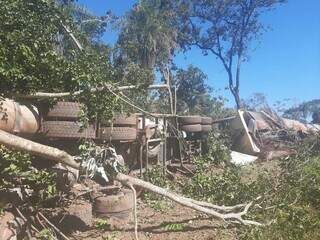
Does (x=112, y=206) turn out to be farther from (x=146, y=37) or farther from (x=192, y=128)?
(x=146, y=37)

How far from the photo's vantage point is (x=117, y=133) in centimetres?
895

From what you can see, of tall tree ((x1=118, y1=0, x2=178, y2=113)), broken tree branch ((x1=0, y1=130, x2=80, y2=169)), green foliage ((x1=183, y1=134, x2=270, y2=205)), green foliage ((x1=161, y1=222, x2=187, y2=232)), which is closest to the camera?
broken tree branch ((x1=0, y1=130, x2=80, y2=169))

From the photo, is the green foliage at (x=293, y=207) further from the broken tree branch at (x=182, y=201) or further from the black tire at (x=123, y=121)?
the black tire at (x=123, y=121)

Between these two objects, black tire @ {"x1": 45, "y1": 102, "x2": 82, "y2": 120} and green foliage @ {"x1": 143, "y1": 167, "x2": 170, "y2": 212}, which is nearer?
black tire @ {"x1": 45, "y1": 102, "x2": 82, "y2": 120}

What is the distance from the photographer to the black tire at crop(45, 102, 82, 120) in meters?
7.85

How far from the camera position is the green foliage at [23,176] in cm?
676

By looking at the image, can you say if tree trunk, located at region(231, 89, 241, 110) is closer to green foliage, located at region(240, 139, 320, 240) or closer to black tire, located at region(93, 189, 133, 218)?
green foliage, located at region(240, 139, 320, 240)

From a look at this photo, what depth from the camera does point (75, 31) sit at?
1058 centimetres

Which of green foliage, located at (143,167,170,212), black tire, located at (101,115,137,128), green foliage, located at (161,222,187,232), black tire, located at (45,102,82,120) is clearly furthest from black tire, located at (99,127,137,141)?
green foliage, located at (161,222,187,232)

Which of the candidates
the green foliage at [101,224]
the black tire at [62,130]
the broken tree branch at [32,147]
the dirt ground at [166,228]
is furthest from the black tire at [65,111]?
the dirt ground at [166,228]

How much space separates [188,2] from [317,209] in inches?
952

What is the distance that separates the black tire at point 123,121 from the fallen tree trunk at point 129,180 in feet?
6.12

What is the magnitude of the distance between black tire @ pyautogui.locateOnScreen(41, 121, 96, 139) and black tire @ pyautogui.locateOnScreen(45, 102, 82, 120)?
11 cm

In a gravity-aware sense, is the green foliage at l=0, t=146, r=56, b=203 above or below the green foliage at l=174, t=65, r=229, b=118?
below
